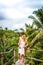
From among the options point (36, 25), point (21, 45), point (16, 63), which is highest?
point (36, 25)

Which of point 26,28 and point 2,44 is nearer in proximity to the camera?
point 26,28

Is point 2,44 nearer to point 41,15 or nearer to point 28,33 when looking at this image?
point 28,33

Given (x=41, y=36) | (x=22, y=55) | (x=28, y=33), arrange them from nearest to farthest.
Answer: (x=22, y=55) → (x=41, y=36) → (x=28, y=33)

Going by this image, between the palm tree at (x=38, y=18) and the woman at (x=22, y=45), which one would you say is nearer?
the woman at (x=22, y=45)

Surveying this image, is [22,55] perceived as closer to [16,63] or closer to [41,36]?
[16,63]

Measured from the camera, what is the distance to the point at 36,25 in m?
16.8

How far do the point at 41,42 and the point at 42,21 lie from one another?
1.73 metres

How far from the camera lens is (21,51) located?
408 inches

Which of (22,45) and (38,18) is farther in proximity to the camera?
(38,18)

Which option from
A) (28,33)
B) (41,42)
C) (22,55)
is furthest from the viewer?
(28,33)

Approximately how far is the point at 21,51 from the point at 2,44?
1348 cm

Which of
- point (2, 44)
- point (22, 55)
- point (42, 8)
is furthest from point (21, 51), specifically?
point (2, 44)

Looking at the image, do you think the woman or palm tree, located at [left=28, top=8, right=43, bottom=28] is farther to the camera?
palm tree, located at [left=28, top=8, right=43, bottom=28]

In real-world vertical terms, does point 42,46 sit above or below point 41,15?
below
